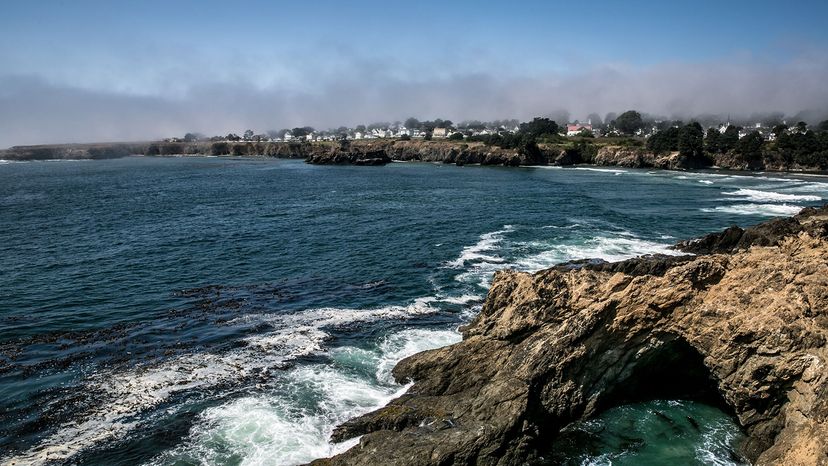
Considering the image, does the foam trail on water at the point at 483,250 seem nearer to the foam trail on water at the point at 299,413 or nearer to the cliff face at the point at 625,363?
the foam trail on water at the point at 299,413

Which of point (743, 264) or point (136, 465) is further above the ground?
point (743, 264)

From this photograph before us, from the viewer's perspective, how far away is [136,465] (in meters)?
18.5

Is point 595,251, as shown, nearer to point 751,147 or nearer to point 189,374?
point 189,374

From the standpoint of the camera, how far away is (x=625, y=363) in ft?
65.8

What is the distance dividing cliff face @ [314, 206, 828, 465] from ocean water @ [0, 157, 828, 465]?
3.96 feet

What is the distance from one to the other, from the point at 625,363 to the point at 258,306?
23.6 metres

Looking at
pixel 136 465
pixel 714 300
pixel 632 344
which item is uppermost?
pixel 714 300

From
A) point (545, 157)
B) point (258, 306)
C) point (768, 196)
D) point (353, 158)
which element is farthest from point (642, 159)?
point (258, 306)

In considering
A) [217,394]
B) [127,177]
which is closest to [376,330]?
[217,394]

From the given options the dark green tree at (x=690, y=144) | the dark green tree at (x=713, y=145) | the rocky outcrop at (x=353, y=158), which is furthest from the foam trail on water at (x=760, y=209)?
the rocky outcrop at (x=353, y=158)

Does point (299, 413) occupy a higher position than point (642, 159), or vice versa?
point (642, 159)

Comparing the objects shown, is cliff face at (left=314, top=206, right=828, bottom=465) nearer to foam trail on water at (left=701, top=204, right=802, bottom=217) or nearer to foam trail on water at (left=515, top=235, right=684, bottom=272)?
foam trail on water at (left=515, top=235, right=684, bottom=272)

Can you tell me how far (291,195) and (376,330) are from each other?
6614 centimetres

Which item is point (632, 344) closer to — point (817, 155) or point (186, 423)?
point (186, 423)
